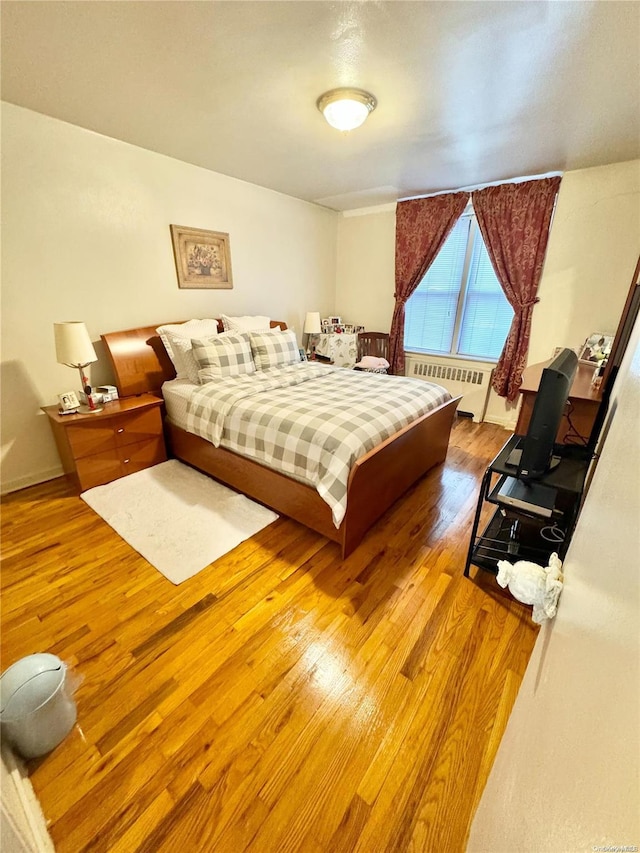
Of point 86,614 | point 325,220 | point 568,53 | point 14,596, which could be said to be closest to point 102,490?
point 14,596

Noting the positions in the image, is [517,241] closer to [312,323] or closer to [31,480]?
[312,323]

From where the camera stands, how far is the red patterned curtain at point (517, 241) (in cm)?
307

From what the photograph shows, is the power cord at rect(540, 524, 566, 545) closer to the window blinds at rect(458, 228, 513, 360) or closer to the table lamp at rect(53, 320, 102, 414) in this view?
the window blinds at rect(458, 228, 513, 360)

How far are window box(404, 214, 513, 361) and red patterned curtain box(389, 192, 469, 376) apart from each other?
12 cm

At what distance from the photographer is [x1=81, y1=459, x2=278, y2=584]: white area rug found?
1927 mm

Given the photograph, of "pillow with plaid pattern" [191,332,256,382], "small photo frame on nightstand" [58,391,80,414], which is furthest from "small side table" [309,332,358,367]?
"small photo frame on nightstand" [58,391,80,414]

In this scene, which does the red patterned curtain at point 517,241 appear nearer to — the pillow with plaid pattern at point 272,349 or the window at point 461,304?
the window at point 461,304

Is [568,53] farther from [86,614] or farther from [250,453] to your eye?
[86,614]

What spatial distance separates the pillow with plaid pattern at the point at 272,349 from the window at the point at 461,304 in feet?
5.98

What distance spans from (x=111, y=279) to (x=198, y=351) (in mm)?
878

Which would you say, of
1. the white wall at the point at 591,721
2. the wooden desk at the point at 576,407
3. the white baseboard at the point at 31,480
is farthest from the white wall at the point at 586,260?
the white baseboard at the point at 31,480

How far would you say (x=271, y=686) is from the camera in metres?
1.31

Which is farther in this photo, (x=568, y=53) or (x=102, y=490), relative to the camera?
(x=102, y=490)

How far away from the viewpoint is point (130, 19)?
54.3 inches
